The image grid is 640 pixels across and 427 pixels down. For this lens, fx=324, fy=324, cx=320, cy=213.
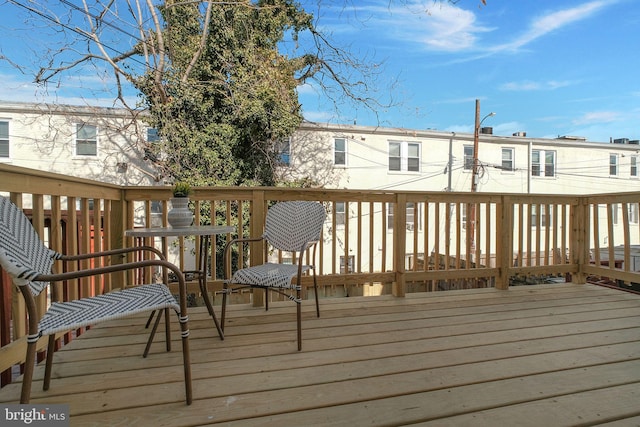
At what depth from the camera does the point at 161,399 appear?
4.51 ft

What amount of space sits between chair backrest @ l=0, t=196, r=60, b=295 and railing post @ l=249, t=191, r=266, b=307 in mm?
1386

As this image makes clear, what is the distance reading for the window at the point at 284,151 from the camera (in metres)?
8.77

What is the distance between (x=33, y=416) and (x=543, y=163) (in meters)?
13.9

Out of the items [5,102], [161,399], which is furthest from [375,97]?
[5,102]

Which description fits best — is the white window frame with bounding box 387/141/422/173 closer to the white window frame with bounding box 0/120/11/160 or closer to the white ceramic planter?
the white ceramic planter

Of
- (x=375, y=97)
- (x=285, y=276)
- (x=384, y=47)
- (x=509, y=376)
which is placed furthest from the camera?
(x=375, y=97)

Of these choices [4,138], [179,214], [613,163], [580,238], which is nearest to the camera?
[179,214]

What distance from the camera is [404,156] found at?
10.4 metres

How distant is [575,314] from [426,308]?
1111 mm

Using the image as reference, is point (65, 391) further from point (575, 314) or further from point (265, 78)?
point (265, 78)

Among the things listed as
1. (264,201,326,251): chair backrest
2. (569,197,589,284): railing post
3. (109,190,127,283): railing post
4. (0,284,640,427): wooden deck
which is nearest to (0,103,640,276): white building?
(569,197,589,284): railing post

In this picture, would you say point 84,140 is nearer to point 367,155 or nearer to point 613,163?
point 367,155

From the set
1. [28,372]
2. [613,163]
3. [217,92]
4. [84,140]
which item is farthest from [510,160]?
[84,140]

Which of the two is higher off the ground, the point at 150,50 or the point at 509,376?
the point at 150,50
